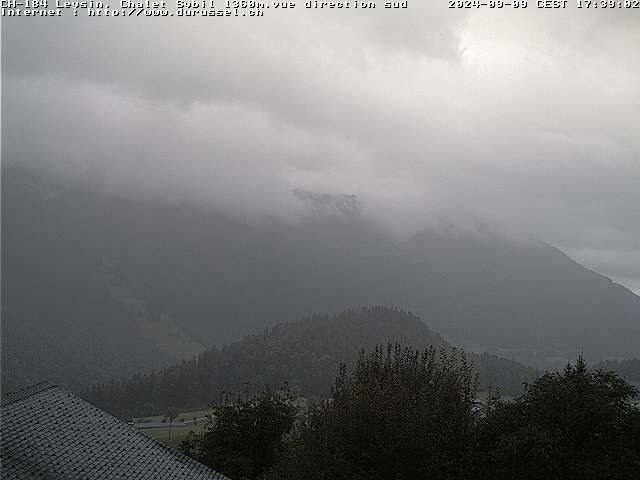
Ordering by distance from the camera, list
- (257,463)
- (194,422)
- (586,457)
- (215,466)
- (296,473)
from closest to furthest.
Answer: (586,457)
(296,473)
(215,466)
(257,463)
(194,422)

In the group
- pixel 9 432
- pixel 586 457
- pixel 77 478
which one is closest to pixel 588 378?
pixel 586 457

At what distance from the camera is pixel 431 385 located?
40469mm

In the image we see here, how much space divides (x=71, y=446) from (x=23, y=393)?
4.91m

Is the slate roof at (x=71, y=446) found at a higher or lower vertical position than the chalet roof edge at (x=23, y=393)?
lower

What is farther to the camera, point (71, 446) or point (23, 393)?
point (23, 393)

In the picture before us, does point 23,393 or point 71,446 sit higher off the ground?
point 23,393

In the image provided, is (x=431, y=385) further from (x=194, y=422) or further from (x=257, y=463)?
(x=194, y=422)

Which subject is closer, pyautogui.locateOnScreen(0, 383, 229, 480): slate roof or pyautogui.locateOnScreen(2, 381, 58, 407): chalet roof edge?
pyautogui.locateOnScreen(0, 383, 229, 480): slate roof

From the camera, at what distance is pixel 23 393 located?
88.1ft

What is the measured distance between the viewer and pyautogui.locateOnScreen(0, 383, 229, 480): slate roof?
21.5 metres

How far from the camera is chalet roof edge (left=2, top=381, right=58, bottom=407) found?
25.5 metres

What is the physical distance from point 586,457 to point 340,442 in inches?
552

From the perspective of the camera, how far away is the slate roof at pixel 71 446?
70.6 ft

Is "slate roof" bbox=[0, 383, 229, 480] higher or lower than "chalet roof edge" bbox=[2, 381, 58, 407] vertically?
lower
